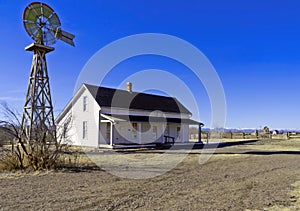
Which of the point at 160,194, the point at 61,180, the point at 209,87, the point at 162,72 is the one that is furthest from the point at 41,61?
the point at 160,194

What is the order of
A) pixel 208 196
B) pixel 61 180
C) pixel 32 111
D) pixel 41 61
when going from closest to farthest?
pixel 208 196, pixel 61 180, pixel 32 111, pixel 41 61

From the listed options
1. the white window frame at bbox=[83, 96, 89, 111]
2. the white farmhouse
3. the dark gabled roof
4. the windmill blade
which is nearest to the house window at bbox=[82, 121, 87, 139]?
the white farmhouse

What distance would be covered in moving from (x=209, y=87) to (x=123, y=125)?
8213 millimetres

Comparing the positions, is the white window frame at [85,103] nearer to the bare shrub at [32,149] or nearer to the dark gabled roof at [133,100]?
the dark gabled roof at [133,100]

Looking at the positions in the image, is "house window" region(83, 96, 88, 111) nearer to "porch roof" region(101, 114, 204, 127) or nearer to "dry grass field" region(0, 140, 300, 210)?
"porch roof" region(101, 114, 204, 127)

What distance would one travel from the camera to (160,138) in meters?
27.0

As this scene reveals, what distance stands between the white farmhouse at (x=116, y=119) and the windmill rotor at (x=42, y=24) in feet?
16.8

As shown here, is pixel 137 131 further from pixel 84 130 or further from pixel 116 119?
pixel 84 130

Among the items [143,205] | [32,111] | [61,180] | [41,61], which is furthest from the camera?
[41,61]

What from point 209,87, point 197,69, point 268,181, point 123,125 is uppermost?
point 197,69

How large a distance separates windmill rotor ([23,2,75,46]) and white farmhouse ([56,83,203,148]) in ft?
16.8

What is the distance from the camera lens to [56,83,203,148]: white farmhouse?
2297cm

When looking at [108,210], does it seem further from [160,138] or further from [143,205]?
[160,138]

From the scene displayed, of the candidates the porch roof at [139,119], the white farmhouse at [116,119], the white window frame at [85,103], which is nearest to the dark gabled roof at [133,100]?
the white farmhouse at [116,119]
